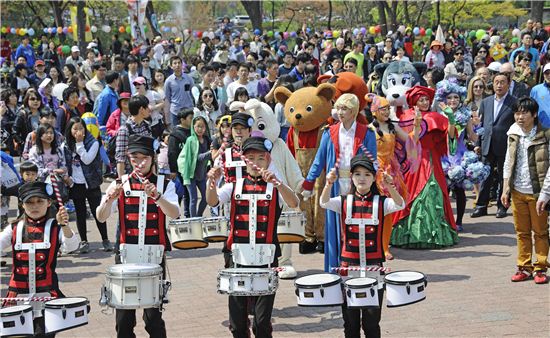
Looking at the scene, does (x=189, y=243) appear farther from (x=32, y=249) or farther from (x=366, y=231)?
(x=366, y=231)

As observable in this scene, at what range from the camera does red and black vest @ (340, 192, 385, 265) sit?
21.2ft

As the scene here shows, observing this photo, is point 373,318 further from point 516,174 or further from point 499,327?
point 516,174

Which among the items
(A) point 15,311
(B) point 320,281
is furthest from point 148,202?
(B) point 320,281

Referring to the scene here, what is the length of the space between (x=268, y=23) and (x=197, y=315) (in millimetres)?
42981

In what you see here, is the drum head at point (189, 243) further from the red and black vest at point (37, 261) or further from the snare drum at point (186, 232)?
the red and black vest at point (37, 261)

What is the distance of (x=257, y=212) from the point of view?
21.7ft

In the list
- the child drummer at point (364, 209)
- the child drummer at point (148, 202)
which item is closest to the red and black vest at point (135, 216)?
the child drummer at point (148, 202)

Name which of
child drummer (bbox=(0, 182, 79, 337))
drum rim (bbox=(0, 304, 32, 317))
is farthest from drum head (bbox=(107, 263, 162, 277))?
drum rim (bbox=(0, 304, 32, 317))

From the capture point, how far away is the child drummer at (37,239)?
20.2ft

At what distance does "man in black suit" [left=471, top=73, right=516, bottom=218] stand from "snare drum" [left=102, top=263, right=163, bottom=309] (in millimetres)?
7383

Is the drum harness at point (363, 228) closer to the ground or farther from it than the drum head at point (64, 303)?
farther from it

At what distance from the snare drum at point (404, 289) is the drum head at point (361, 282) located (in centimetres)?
16

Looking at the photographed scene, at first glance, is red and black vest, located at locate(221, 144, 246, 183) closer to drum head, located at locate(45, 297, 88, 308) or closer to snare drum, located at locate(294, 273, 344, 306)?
snare drum, located at locate(294, 273, 344, 306)

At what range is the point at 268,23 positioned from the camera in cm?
4984
